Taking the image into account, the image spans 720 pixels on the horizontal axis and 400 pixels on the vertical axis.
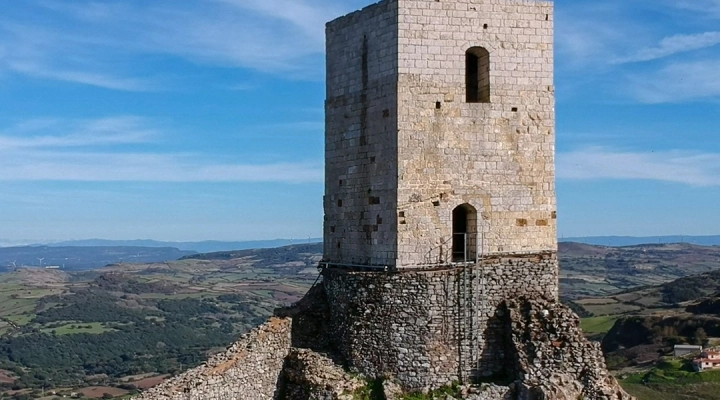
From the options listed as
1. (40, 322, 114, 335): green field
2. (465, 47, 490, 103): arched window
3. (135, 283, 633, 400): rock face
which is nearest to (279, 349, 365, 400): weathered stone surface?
(135, 283, 633, 400): rock face

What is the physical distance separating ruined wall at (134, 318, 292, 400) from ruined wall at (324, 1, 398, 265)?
2.03m

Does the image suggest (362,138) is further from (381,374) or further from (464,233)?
(381,374)

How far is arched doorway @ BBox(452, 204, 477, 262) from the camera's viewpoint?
597 inches

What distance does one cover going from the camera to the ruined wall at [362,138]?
14938 millimetres

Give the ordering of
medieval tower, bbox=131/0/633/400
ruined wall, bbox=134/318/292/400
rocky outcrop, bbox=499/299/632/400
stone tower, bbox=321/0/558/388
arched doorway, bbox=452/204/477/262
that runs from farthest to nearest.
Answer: arched doorway, bbox=452/204/477/262, stone tower, bbox=321/0/558/388, medieval tower, bbox=131/0/633/400, ruined wall, bbox=134/318/292/400, rocky outcrop, bbox=499/299/632/400

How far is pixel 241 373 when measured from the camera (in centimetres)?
1514

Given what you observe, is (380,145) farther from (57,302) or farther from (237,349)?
(57,302)

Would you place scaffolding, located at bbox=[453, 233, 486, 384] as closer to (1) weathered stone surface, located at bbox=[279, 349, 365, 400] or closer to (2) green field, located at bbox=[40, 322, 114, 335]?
(1) weathered stone surface, located at bbox=[279, 349, 365, 400]

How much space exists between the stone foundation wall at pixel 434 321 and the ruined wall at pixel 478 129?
0.44m

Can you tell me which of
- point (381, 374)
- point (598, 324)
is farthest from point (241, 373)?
point (598, 324)

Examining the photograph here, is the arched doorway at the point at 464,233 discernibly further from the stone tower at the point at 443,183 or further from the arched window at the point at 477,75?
the arched window at the point at 477,75

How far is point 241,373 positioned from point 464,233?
5003 millimetres

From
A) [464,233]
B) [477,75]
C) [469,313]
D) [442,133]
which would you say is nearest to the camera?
[469,313]

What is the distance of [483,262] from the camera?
594 inches
